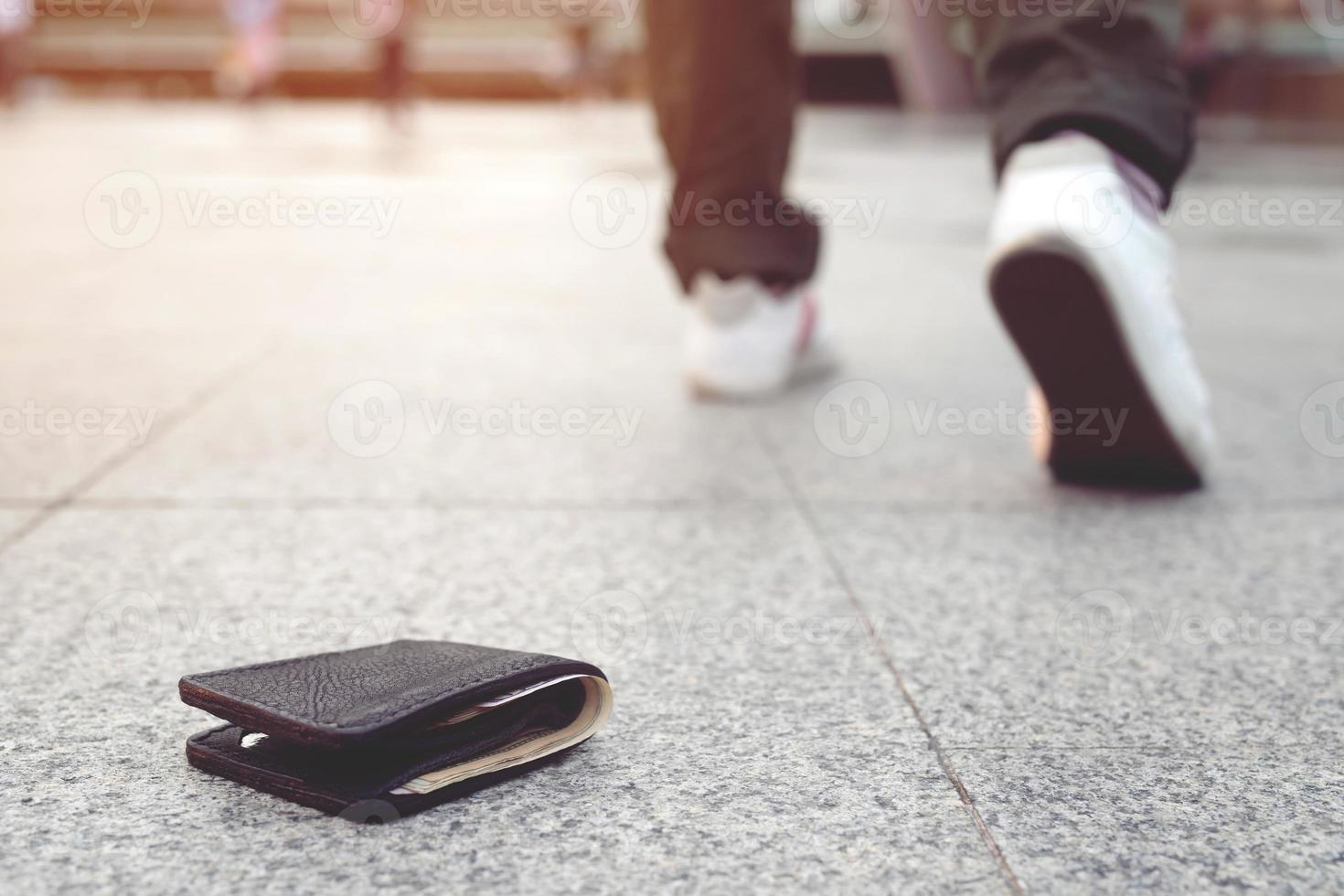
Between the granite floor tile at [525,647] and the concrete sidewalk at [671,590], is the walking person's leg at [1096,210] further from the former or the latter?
the granite floor tile at [525,647]

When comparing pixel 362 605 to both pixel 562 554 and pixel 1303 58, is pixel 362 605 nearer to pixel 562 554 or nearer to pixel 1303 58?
pixel 562 554

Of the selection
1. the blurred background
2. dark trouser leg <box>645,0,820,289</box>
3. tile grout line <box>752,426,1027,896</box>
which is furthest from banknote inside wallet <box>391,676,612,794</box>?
the blurred background

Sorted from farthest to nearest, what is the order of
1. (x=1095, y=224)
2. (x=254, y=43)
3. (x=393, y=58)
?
(x=254, y=43)
(x=393, y=58)
(x=1095, y=224)

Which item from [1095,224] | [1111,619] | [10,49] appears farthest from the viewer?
[10,49]

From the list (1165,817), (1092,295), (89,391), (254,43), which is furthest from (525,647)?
(254,43)

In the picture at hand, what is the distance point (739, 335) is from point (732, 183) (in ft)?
0.92

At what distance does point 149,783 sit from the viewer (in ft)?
3.32

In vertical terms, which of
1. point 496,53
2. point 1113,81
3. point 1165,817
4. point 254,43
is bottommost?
point 496,53

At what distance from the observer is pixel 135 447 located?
209 centimetres

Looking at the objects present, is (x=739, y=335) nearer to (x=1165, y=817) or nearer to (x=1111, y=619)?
(x=1111, y=619)

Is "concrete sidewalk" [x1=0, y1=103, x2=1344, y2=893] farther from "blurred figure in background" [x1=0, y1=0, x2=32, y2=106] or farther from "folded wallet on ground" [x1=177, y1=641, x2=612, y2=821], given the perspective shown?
"blurred figure in background" [x1=0, y1=0, x2=32, y2=106]

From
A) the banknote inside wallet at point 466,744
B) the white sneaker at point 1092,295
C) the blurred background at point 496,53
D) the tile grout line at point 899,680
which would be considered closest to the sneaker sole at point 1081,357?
the white sneaker at point 1092,295

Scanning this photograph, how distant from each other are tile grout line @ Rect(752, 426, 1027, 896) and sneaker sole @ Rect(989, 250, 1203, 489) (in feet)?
1.19

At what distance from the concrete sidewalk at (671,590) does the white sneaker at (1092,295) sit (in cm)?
16
